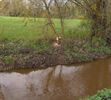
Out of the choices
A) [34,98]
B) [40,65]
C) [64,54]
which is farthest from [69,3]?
[34,98]

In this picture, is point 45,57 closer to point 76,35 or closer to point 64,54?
point 64,54

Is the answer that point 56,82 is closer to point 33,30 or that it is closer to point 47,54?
point 47,54

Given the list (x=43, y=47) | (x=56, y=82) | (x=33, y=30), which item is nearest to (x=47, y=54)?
(x=43, y=47)

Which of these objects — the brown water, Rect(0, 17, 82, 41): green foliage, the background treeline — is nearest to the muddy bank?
the brown water

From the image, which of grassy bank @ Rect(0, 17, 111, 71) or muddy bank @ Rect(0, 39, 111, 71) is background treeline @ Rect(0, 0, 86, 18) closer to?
grassy bank @ Rect(0, 17, 111, 71)

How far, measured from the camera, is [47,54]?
18.1 metres

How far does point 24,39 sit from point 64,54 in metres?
3.36

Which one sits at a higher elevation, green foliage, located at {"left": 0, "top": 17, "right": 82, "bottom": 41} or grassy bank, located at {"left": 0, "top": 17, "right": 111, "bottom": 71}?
green foliage, located at {"left": 0, "top": 17, "right": 82, "bottom": 41}

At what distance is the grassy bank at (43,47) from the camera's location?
17.3 meters

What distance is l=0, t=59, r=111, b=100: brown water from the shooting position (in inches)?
503

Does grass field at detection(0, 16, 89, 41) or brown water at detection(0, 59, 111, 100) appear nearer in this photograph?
brown water at detection(0, 59, 111, 100)

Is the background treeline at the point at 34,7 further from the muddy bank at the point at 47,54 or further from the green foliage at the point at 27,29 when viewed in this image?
the muddy bank at the point at 47,54

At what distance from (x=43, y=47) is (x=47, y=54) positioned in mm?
1003

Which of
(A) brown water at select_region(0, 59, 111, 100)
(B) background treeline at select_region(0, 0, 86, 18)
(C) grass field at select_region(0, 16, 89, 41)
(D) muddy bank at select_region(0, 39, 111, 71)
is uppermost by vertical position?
(B) background treeline at select_region(0, 0, 86, 18)
